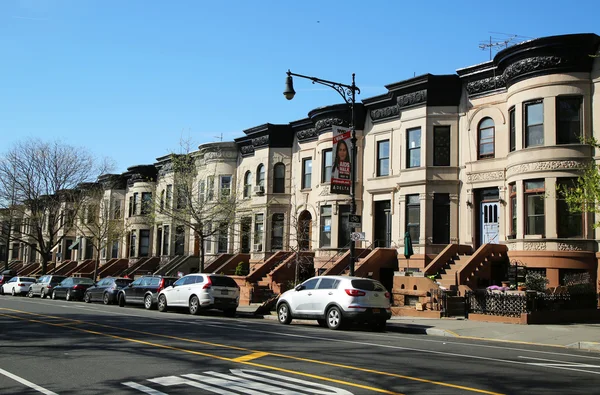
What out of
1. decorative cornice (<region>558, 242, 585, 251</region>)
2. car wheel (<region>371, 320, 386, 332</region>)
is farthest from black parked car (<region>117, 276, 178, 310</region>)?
decorative cornice (<region>558, 242, 585, 251</region>)

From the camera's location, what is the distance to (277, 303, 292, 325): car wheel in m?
19.1

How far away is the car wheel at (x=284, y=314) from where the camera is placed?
754 inches

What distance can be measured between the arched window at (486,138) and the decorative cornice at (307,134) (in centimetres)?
1033

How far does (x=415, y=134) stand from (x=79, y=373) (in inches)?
882

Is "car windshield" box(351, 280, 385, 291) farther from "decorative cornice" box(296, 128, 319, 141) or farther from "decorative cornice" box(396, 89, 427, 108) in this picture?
"decorative cornice" box(296, 128, 319, 141)

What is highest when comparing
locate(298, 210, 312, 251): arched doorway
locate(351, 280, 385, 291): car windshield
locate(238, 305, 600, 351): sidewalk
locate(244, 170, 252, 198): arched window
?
locate(244, 170, 252, 198): arched window

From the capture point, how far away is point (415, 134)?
28688mm

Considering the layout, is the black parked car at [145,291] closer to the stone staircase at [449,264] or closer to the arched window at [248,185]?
the stone staircase at [449,264]

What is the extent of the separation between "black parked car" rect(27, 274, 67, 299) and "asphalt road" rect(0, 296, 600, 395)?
21.4 m

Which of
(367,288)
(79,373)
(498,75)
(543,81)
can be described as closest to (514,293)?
(367,288)

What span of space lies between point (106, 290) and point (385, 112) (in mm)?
16725

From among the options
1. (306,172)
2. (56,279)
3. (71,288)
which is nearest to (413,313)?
(306,172)

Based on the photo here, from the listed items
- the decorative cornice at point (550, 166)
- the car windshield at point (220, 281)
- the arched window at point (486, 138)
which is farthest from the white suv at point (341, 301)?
the arched window at point (486, 138)

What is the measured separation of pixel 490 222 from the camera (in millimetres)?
26203
